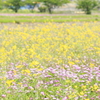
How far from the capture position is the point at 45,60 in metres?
7.80

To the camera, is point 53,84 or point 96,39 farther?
point 96,39

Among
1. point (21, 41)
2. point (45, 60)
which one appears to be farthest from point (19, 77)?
point (21, 41)

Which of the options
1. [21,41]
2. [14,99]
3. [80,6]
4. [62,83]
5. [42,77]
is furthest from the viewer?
[80,6]

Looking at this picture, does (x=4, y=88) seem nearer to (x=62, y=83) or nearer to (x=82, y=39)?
(x=62, y=83)

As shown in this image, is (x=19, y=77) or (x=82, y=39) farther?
(x=82, y=39)

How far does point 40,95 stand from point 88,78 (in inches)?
56.6

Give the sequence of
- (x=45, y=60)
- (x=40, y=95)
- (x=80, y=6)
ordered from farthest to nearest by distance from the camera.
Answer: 1. (x=80, y=6)
2. (x=45, y=60)
3. (x=40, y=95)

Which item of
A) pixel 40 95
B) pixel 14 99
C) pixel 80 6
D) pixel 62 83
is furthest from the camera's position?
pixel 80 6

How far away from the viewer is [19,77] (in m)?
5.77

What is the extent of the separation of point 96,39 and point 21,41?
141 inches

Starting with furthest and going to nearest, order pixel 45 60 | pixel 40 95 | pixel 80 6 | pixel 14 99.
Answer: pixel 80 6 < pixel 45 60 < pixel 40 95 < pixel 14 99

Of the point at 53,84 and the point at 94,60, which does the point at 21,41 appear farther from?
the point at 53,84

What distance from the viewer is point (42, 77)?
5871 mm

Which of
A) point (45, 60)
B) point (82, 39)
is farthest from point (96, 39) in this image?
point (45, 60)
